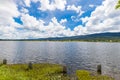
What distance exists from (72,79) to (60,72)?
26.2ft

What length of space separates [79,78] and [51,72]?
8623mm

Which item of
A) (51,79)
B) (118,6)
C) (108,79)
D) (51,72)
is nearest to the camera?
(118,6)

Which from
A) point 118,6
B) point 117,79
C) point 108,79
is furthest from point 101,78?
point 118,6

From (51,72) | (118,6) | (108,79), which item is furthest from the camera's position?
(51,72)

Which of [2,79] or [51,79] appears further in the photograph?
[51,79]

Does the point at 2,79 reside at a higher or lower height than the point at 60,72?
higher

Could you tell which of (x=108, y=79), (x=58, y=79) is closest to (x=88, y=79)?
(x=108, y=79)

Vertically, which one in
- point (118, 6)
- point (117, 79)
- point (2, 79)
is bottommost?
point (117, 79)

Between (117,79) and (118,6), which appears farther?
(117,79)

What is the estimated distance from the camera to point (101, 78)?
3838cm

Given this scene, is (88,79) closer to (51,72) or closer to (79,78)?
(79,78)

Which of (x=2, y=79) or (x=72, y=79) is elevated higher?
(x=2, y=79)

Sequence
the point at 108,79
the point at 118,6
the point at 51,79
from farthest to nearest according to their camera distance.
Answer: the point at 108,79
the point at 51,79
the point at 118,6

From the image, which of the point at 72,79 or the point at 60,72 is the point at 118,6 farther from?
the point at 60,72
